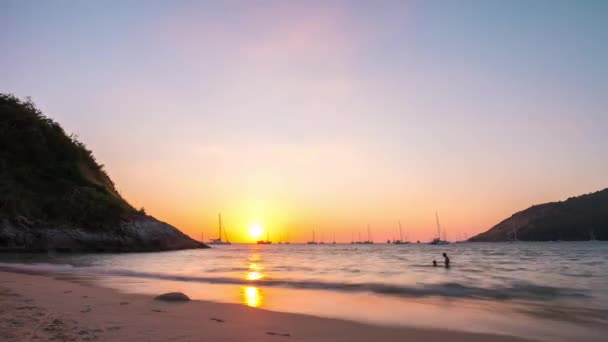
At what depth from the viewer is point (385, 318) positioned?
11.3m

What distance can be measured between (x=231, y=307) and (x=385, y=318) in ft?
15.7

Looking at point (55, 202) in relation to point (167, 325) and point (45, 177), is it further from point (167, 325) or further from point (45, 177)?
point (167, 325)

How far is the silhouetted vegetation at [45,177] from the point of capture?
5588cm

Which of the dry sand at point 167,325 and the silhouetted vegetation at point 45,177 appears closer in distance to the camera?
the dry sand at point 167,325

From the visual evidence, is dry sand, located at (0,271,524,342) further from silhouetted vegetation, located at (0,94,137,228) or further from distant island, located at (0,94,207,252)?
silhouetted vegetation, located at (0,94,137,228)

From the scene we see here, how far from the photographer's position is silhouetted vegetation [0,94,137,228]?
55.9 metres

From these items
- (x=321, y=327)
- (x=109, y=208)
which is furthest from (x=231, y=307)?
(x=109, y=208)

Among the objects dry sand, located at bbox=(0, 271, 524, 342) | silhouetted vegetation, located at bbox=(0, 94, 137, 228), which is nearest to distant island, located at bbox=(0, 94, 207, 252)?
silhouetted vegetation, located at bbox=(0, 94, 137, 228)

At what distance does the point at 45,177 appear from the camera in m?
65.8

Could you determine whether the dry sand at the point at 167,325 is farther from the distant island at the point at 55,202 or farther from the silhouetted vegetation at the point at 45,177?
the silhouetted vegetation at the point at 45,177

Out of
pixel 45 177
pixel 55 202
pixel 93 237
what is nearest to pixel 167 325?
pixel 93 237

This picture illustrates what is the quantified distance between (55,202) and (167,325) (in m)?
61.5

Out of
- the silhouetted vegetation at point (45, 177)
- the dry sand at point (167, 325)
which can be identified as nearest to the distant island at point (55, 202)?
the silhouetted vegetation at point (45, 177)

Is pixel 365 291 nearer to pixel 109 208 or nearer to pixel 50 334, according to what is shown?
pixel 50 334
